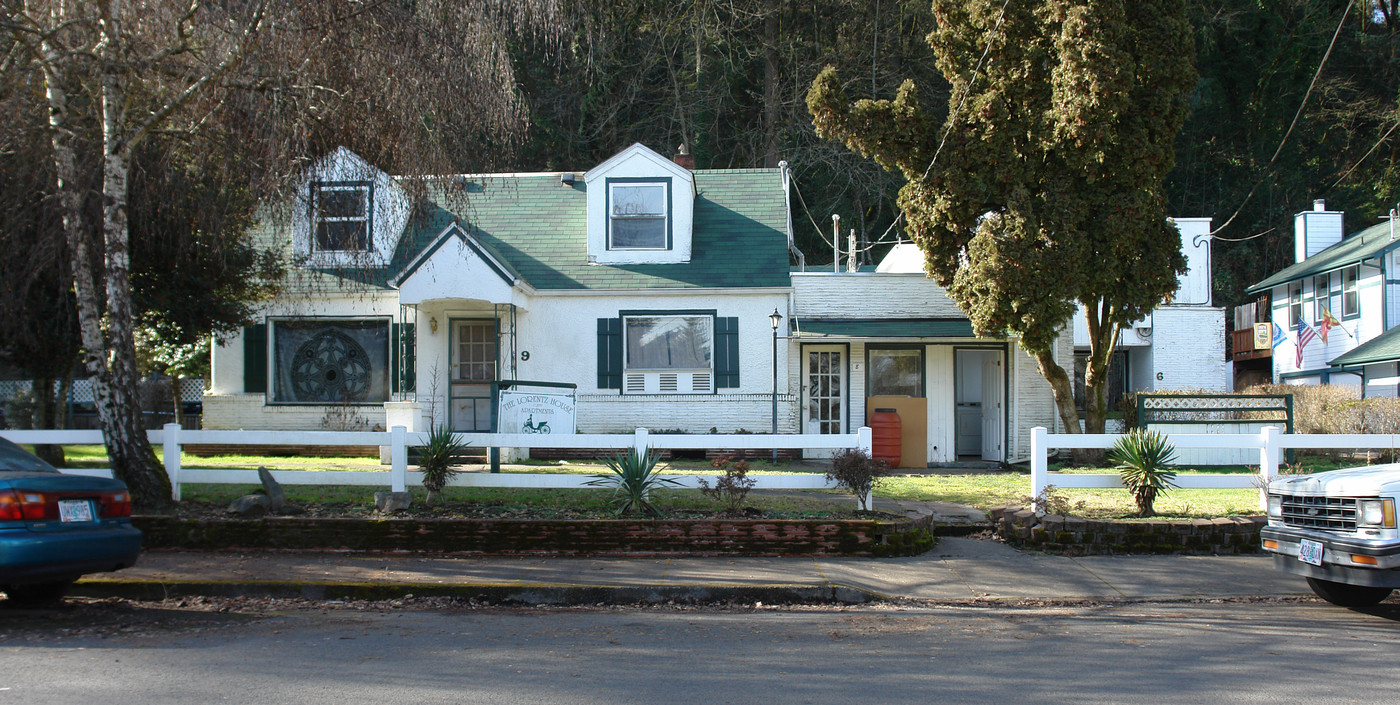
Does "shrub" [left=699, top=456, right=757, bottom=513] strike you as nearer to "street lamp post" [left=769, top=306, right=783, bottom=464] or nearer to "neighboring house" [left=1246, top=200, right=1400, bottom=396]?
"street lamp post" [left=769, top=306, right=783, bottom=464]

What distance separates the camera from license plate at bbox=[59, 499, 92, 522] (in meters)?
6.86

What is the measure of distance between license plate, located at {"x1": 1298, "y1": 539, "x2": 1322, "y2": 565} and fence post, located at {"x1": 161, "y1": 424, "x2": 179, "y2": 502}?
10.7 meters

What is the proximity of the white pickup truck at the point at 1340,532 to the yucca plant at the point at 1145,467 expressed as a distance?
2218 mm

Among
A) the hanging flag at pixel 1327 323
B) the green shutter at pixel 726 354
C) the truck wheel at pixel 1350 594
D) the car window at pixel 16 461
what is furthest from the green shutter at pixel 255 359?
the hanging flag at pixel 1327 323

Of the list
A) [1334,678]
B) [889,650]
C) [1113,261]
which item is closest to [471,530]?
[889,650]

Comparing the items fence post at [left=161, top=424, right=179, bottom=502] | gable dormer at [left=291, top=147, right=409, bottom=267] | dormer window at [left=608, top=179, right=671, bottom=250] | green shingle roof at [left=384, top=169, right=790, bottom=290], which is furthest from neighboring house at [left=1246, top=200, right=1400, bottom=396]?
fence post at [left=161, top=424, right=179, bottom=502]

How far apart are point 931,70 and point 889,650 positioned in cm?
2665

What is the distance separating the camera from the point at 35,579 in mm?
6629

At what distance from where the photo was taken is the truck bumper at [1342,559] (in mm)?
6723

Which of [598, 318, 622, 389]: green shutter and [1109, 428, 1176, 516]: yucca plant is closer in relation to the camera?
[1109, 428, 1176, 516]: yucca plant

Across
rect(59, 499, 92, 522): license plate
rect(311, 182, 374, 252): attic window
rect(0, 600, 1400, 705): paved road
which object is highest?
rect(311, 182, 374, 252): attic window

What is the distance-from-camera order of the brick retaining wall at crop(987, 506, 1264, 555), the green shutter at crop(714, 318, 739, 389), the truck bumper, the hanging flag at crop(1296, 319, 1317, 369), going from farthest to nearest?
the hanging flag at crop(1296, 319, 1317, 369) < the green shutter at crop(714, 318, 739, 389) < the brick retaining wall at crop(987, 506, 1264, 555) < the truck bumper

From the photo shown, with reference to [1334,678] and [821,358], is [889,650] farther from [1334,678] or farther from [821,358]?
[821,358]

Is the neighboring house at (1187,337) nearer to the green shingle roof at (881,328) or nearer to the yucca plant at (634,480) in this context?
the green shingle roof at (881,328)
